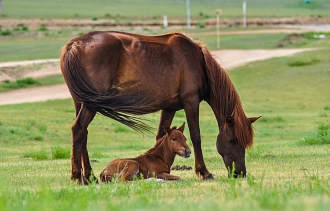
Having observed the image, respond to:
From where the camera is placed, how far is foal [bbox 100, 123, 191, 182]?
10.1 meters

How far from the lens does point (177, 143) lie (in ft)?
35.3

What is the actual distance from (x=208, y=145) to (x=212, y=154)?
440 cm

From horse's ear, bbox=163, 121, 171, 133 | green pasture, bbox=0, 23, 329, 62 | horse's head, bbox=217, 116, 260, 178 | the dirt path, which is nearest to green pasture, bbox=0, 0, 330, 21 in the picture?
green pasture, bbox=0, 23, 329, 62

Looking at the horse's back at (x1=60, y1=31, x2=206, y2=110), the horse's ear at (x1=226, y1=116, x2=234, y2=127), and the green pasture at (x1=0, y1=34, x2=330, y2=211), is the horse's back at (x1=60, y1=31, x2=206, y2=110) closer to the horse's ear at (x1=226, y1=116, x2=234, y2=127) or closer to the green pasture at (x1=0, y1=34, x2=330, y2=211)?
the horse's ear at (x1=226, y1=116, x2=234, y2=127)

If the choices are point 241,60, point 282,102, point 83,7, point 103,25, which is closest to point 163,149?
point 282,102

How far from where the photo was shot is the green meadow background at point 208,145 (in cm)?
713

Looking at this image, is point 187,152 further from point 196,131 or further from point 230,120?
point 230,120

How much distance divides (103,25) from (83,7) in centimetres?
3209

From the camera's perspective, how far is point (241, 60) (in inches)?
1449

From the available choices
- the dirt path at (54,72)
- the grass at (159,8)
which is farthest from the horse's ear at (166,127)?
the grass at (159,8)

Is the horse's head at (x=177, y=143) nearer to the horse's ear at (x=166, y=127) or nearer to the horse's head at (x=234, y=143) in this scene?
the horse's ear at (x=166, y=127)

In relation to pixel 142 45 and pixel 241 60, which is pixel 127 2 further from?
pixel 142 45

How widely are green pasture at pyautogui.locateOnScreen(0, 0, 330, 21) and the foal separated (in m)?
62.5

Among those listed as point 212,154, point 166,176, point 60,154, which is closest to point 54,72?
point 60,154
